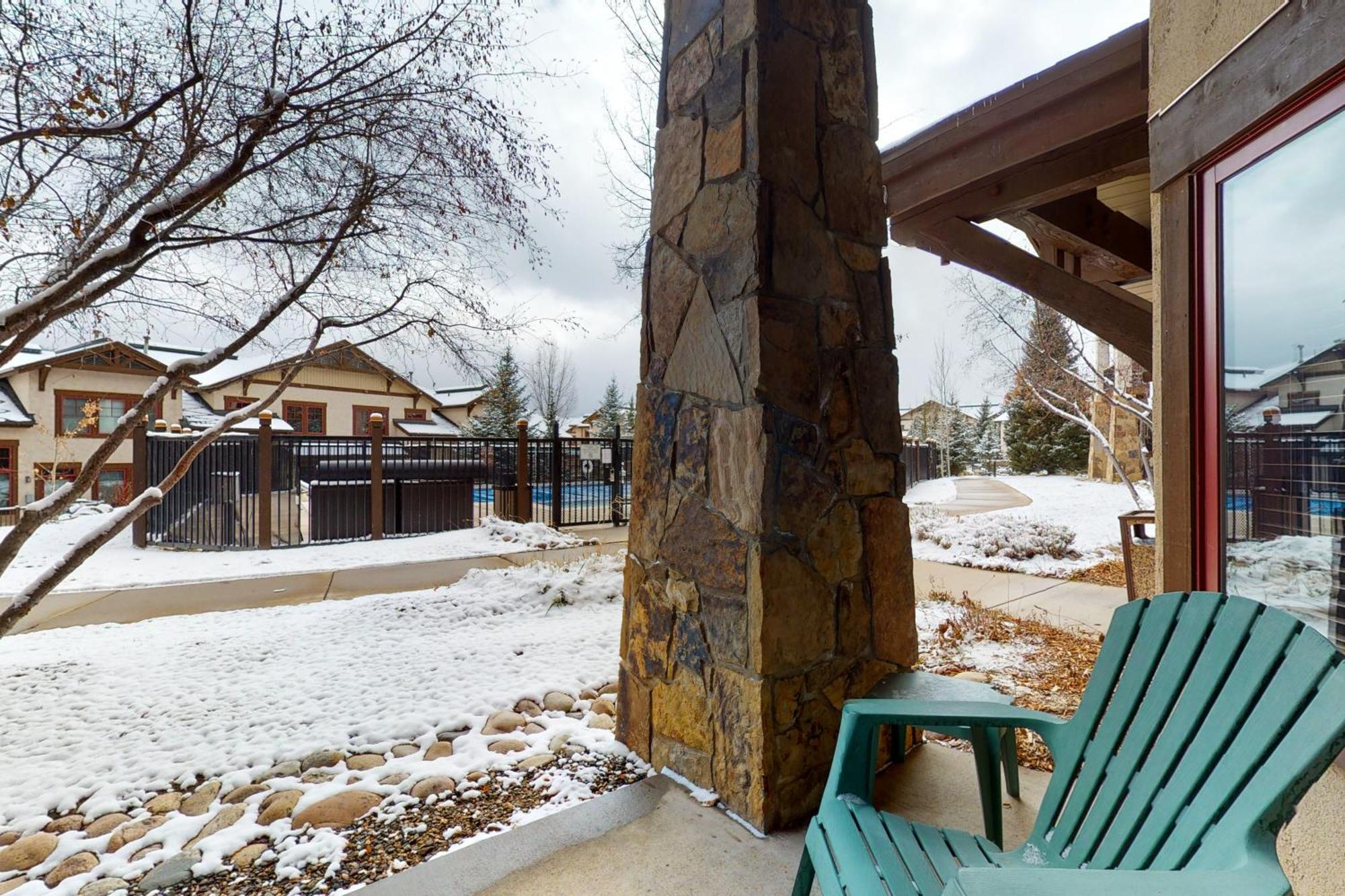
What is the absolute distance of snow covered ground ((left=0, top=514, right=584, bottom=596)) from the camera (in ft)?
17.2

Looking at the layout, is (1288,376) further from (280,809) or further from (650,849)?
(280,809)

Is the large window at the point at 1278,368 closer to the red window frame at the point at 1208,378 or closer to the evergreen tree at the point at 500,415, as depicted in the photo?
the red window frame at the point at 1208,378

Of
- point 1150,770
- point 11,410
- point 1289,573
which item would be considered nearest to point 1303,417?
point 1289,573

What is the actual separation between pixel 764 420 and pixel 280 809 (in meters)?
1.95

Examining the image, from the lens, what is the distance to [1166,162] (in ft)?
5.72

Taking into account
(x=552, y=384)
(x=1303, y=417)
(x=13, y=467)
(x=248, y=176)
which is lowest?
(x=13, y=467)

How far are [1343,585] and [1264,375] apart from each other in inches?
20.9

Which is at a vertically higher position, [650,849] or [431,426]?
[431,426]

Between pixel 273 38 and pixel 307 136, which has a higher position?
pixel 273 38

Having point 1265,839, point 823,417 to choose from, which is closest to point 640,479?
point 823,417

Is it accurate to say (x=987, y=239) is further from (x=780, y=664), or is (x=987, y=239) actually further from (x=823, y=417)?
(x=780, y=664)

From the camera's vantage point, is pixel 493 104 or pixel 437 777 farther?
pixel 493 104

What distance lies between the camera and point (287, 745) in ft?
7.45

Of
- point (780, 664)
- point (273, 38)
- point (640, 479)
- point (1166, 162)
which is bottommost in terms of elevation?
point (780, 664)
